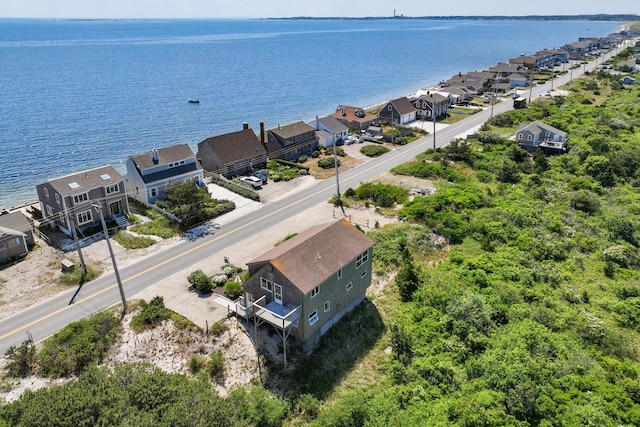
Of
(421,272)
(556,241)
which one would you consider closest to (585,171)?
(556,241)

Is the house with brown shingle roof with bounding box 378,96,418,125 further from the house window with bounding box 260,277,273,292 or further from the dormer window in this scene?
the house window with bounding box 260,277,273,292

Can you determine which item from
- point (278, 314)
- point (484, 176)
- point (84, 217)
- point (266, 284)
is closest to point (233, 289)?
point (266, 284)

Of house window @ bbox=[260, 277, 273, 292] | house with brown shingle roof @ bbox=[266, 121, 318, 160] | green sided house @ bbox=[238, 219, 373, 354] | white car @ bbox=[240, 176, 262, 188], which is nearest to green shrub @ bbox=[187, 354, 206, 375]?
green sided house @ bbox=[238, 219, 373, 354]

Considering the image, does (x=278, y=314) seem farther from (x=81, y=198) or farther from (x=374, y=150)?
(x=374, y=150)

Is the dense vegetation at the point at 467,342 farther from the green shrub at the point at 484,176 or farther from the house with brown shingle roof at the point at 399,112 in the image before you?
the house with brown shingle roof at the point at 399,112

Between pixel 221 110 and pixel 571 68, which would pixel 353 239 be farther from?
pixel 571 68
